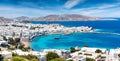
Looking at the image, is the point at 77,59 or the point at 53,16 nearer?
the point at 77,59

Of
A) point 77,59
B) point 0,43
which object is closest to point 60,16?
point 0,43

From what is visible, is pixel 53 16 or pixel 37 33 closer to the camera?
pixel 37 33

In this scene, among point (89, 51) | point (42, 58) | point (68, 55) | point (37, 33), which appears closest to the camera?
point (42, 58)

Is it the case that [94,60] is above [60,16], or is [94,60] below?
below

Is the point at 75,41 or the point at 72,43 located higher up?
the point at 75,41

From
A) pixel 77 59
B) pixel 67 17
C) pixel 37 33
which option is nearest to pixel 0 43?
pixel 77 59

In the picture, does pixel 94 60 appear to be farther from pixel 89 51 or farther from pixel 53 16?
pixel 53 16

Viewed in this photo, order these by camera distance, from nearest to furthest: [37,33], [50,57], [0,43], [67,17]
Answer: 1. [50,57]
2. [0,43]
3. [37,33]
4. [67,17]

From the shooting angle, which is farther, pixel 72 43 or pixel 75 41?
pixel 75 41

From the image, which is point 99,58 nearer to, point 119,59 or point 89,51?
point 119,59
